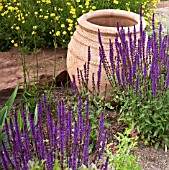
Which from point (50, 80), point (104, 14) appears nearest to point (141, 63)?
point (104, 14)

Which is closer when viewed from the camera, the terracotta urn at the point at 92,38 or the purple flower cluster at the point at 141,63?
the purple flower cluster at the point at 141,63

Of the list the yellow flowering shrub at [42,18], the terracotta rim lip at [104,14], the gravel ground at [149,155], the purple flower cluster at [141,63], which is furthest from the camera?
the yellow flowering shrub at [42,18]

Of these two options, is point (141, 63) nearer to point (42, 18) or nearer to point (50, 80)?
point (50, 80)

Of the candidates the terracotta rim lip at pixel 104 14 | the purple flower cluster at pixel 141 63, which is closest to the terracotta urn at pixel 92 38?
the terracotta rim lip at pixel 104 14

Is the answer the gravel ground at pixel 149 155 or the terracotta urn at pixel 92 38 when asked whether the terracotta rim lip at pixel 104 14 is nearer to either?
the terracotta urn at pixel 92 38

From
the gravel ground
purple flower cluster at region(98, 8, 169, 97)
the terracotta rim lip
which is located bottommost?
the gravel ground

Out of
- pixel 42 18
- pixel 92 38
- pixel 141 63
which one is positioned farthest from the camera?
pixel 42 18

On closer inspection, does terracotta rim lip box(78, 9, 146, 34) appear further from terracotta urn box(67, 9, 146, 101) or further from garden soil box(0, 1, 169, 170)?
garden soil box(0, 1, 169, 170)

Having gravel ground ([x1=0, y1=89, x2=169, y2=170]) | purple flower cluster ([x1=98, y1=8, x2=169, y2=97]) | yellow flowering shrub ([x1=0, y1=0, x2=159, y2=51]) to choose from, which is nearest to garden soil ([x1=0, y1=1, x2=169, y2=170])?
gravel ground ([x1=0, y1=89, x2=169, y2=170])

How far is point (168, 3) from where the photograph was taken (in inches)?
331

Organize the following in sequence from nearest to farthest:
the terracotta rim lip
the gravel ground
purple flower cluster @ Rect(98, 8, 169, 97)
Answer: purple flower cluster @ Rect(98, 8, 169, 97) < the gravel ground < the terracotta rim lip

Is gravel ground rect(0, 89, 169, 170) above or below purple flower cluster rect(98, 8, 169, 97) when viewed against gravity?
below

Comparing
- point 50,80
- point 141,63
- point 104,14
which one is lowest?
point 50,80

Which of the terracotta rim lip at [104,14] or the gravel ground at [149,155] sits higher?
the terracotta rim lip at [104,14]
